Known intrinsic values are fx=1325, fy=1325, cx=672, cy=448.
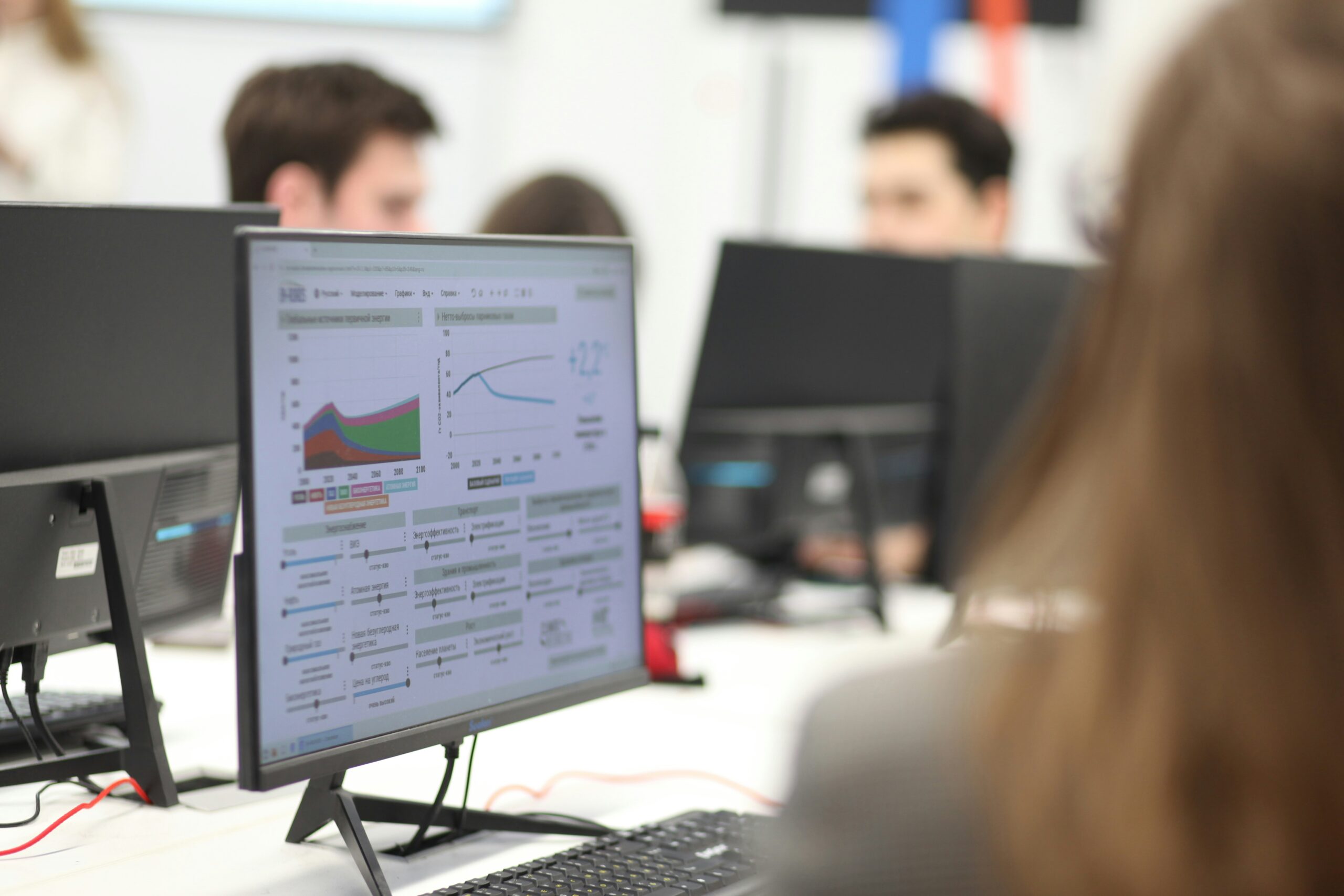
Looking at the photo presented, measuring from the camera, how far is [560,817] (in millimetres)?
1177

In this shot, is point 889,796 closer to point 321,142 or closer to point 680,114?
point 321,142

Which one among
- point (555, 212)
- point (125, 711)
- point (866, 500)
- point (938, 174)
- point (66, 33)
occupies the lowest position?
point (125, 711)

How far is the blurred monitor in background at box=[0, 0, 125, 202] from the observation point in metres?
2.74

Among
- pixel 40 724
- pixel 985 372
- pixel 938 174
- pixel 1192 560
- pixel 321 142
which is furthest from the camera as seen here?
pixel 938 174

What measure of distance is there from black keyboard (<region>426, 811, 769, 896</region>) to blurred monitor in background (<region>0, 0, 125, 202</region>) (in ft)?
7.28

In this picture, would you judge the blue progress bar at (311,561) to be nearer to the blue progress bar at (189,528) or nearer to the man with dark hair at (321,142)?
the blue progress bar at (189,528)

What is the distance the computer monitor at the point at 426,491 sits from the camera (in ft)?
3.02

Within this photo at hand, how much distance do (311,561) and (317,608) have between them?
3 centimetres

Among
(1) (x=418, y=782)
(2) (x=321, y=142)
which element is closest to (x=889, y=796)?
(1) (x=418, y=782)

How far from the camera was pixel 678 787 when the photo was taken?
1288mm

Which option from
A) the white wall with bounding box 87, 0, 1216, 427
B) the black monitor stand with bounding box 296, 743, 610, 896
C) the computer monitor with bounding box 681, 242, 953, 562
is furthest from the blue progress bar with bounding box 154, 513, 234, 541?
the white wall with bounding box 87, 0, 1216, 427

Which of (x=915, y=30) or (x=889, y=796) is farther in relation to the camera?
Result: (x=915, y=30)

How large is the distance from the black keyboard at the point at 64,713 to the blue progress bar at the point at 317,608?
1.13 ft

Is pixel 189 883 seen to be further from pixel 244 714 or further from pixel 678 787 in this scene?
pixel 678 787
